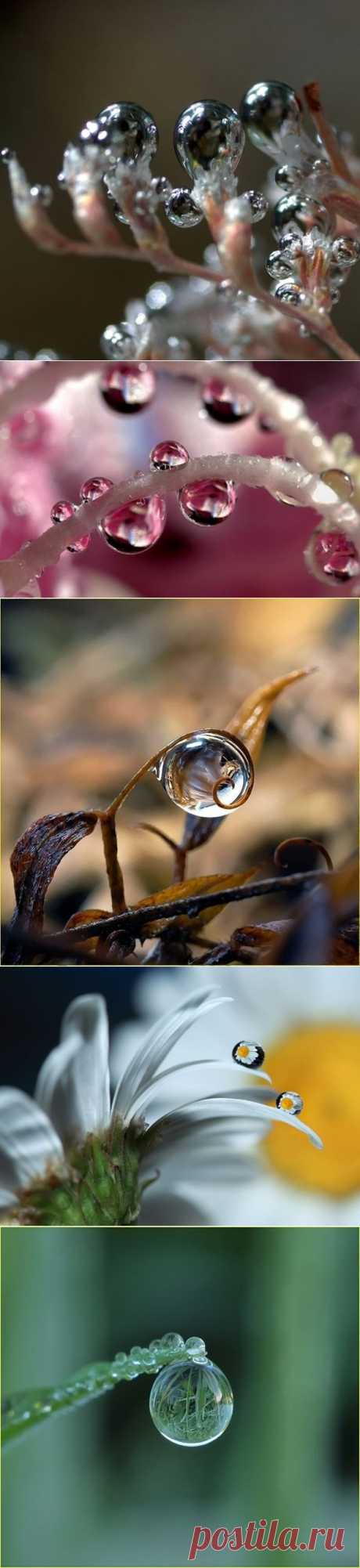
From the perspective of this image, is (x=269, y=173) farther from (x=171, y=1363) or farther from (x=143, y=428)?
(x=171, y=1363)

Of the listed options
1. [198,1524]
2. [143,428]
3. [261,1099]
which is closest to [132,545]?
[143,428]

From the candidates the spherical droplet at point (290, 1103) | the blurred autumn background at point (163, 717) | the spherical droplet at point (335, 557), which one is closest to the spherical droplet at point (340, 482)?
the spherical droplet at point (335, 557)

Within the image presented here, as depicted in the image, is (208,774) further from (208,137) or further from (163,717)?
(208,137)

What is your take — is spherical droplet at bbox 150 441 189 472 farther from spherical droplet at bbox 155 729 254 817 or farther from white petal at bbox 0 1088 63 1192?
white petal at bbox 0 1088 63 1192

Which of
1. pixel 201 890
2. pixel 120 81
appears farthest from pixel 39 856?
pixel 120 81

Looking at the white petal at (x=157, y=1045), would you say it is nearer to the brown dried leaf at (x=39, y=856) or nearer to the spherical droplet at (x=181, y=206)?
the brown dried leaf at (x=39, y=856)
